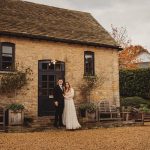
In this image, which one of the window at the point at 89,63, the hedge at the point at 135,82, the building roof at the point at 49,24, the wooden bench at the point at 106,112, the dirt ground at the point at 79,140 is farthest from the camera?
the hedge at the point at 135,82

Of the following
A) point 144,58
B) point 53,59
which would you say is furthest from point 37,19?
point 144,58

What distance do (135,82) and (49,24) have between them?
11805mm

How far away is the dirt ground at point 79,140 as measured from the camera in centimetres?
1052

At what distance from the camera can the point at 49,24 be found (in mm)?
19688

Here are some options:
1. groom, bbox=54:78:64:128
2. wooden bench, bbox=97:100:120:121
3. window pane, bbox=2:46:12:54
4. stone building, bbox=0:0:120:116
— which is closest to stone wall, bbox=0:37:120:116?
stone building, bbox=0:0:120:116

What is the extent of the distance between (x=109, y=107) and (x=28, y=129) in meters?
5.60

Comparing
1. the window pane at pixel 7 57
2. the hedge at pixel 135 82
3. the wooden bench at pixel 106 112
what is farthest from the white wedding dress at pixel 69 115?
the hedge at pixel 135 82

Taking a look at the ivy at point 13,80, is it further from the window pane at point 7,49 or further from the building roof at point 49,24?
the building roof at point 49,24

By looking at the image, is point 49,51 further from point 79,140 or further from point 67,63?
point 79,140

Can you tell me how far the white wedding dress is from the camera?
14.6m

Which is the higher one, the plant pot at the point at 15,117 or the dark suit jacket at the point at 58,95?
the dark suit jacket at the point at 58,95

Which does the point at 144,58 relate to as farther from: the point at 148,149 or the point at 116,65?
the point at 148,149

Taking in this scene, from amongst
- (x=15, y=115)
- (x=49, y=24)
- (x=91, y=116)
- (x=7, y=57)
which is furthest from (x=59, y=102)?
(x=49, y=24)

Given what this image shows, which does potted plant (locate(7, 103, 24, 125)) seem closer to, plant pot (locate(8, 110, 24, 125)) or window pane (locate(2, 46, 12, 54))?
plant pot (locate(8, 110, 24, 125))
